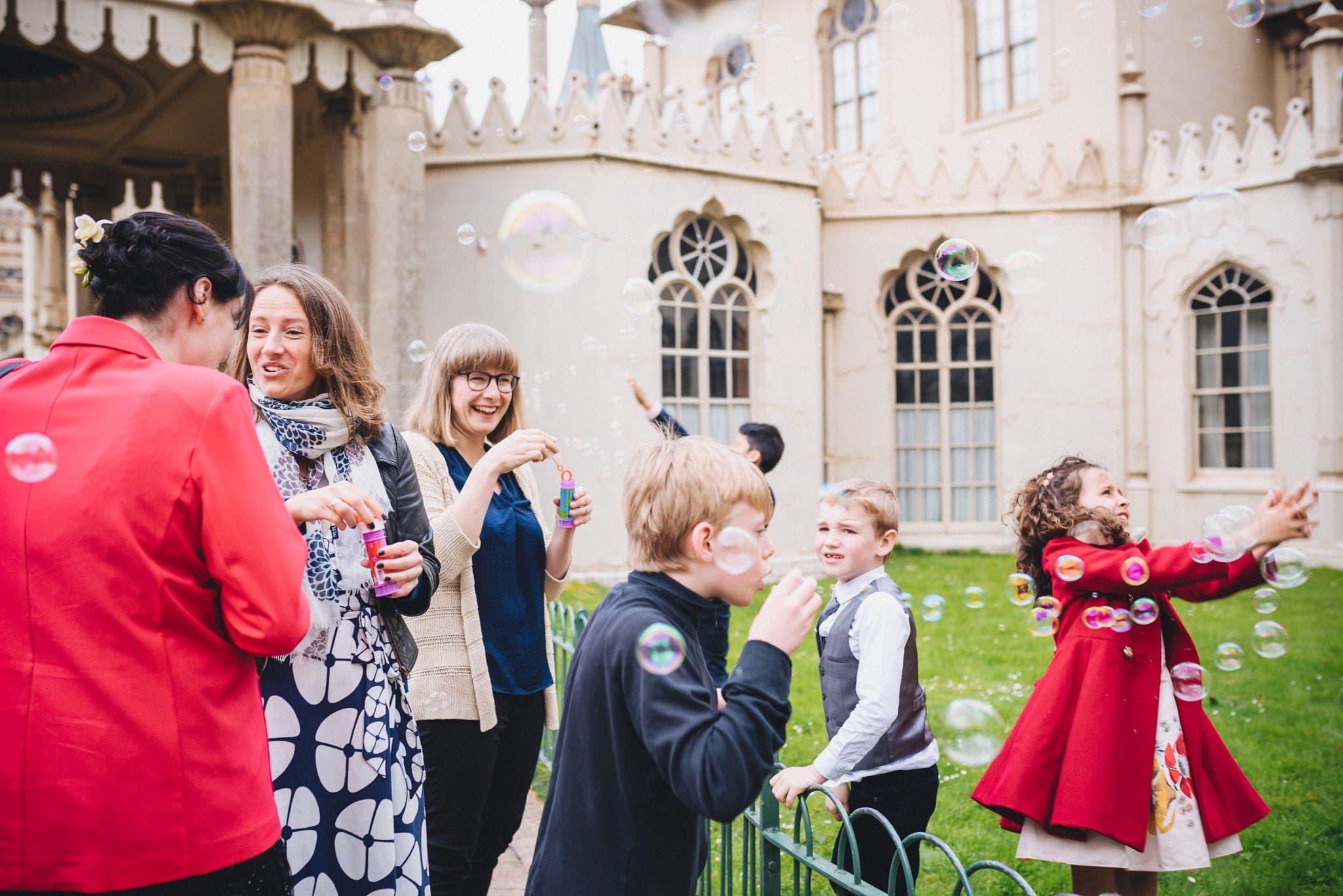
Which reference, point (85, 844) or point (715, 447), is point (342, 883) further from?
point (715, 447)

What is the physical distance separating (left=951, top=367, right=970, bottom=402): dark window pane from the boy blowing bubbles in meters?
13.4

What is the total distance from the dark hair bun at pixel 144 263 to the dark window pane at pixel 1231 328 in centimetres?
1461

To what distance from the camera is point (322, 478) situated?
250 cm

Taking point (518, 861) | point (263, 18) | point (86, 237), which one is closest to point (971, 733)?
point (518, 861)

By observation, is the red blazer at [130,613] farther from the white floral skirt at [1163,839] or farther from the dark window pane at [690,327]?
the dark window pane at [690,327]

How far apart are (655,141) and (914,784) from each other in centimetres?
1001

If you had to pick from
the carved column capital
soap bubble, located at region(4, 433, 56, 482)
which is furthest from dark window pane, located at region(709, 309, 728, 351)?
soap bubble, located at region(4, 433, 56, 482)

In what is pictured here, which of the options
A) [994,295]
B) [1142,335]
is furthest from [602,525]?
[1142,335]

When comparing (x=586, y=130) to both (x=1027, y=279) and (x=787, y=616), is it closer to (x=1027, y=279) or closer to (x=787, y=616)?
(x=1027, y=279)

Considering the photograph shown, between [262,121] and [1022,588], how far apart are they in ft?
25.5

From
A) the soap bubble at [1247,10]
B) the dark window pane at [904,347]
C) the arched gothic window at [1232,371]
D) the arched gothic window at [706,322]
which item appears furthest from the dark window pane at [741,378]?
the soap bubble at [1247,10]

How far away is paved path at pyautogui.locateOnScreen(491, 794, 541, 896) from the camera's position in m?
3.85

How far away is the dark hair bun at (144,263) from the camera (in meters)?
1.82

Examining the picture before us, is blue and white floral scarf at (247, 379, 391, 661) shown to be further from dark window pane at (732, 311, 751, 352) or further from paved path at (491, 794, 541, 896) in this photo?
dark window pane at (732, 311, 751, 352)
